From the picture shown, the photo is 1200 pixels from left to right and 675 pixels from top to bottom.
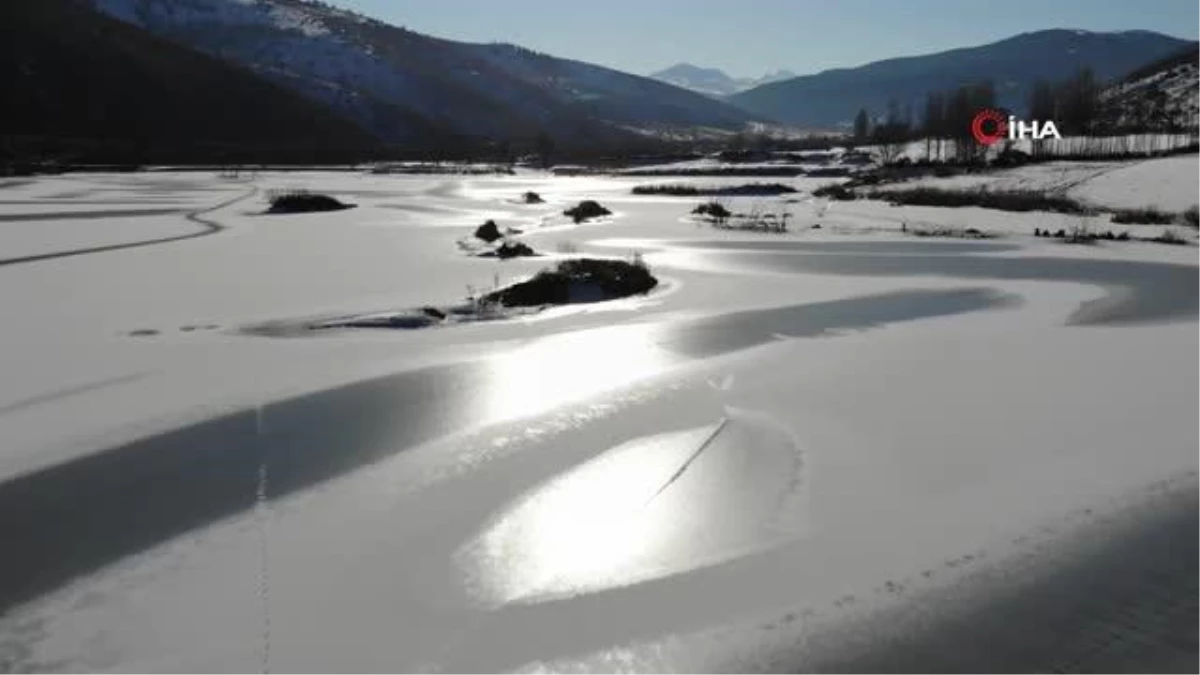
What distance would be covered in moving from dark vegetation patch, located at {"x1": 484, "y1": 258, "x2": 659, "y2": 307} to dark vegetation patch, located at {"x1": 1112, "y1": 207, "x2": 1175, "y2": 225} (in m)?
28.2

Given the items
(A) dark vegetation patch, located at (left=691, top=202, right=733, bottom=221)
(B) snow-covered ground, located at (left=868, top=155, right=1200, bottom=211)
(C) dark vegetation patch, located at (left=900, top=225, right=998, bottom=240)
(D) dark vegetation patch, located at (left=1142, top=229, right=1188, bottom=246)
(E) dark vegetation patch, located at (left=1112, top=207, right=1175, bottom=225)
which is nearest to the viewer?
(D) dark vegetation patch, located at (left=1142, top=229, right=1188, bottom=246)

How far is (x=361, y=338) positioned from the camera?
16.6 metres

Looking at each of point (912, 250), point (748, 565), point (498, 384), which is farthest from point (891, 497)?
point (912, 250)

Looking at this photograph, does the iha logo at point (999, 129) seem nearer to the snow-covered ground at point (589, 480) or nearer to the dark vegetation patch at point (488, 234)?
the dark vegetation patch at point (488, 234)

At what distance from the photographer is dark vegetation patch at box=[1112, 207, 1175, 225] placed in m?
41.5

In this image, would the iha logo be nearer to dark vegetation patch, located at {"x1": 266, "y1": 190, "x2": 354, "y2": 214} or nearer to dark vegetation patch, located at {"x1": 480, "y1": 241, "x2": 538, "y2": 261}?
dark vegetation patch, located at {"x1": 266, "y1": 190, "x2": 354, "y2": 214}

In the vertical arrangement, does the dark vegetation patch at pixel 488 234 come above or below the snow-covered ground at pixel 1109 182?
below

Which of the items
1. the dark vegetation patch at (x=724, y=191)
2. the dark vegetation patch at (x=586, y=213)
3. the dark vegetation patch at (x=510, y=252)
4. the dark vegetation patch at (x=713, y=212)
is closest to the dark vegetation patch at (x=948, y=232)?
the dark vegetation patch at (x=713, y=212)

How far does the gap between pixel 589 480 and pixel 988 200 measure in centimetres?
4918

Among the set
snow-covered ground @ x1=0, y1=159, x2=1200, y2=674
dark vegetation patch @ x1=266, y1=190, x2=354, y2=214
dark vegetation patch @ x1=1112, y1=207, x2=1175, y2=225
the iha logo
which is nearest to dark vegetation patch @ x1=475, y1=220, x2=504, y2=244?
snow-covered ground @ x1=0, y1=159, x2=1200, y2=674

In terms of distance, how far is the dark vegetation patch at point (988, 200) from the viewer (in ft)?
166

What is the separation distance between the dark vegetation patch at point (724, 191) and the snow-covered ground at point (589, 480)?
166 ft

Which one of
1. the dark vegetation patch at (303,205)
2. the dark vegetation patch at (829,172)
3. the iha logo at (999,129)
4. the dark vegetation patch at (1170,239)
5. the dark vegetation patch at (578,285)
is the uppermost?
the iha logo at (999,129)

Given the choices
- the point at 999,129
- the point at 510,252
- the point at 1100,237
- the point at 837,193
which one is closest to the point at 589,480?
the point at 510,252
